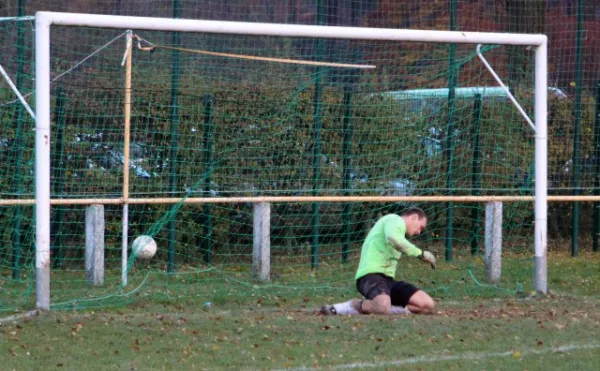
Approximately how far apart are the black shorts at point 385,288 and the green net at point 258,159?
1.53 meters

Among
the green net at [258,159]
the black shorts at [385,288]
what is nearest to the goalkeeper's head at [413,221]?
the black shorts at [385,288]

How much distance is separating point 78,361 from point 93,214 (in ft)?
13.4

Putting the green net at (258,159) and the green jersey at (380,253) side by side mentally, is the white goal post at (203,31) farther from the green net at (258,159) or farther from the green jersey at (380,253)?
the green jersey at (380,253)

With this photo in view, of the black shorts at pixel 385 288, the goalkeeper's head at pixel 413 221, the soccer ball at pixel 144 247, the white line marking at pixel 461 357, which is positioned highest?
the goalkeeper's head at pixel 413 221

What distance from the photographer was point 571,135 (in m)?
15.7

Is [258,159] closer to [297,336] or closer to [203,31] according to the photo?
[203,31]

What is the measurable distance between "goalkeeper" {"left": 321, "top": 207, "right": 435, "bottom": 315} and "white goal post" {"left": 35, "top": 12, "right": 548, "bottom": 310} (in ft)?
6.38

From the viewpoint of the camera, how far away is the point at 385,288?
31.5 ft

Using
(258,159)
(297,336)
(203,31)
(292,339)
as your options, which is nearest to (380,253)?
(297,336)

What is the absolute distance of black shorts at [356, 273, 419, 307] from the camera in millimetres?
9577

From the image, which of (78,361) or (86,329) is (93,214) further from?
(78,361)

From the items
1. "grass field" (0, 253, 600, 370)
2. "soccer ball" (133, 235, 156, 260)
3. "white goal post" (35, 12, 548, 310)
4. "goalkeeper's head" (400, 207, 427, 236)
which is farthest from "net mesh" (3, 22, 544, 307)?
"goalkeeper's head" (400, 207, 427, 236)

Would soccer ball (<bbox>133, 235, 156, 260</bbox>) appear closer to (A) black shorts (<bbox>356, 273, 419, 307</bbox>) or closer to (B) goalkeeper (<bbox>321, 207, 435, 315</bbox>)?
(B) goalkeeper (<bbox>321, 207, 435, 315</bbox>)

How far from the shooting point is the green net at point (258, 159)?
12.1 metres
